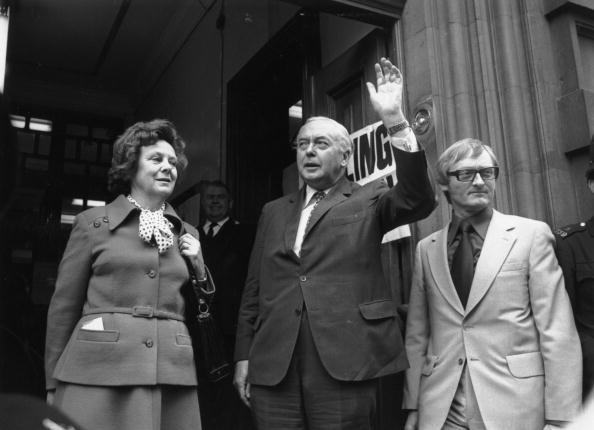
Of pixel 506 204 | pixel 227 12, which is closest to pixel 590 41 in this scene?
pixel 506 204

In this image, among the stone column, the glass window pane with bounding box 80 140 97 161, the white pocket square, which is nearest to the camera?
the white pocket square

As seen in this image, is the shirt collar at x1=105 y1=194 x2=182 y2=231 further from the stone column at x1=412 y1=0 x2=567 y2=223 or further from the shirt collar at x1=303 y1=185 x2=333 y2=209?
the stone column at x1=412 y1=0 x2=567 y2=223

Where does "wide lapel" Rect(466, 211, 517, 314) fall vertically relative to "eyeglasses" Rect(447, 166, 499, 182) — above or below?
below

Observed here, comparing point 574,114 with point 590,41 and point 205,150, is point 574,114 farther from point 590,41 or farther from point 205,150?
point 205,150

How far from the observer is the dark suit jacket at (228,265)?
436cm

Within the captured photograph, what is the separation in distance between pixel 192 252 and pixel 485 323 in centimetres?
123

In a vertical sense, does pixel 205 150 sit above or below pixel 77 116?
below

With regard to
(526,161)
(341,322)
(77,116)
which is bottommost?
(341,322)

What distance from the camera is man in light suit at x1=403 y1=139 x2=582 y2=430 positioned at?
102 inches

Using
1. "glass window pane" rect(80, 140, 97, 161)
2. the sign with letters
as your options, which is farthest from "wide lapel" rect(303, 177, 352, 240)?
→ "glass window pane" rect(80, 140, 97, 161)

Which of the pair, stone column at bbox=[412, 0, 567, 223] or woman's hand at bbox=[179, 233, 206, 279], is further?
stone column at bbox=[412, 0, 567, 223]

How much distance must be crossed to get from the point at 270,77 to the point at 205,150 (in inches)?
51.8

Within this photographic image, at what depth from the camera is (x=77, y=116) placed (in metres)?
9.14

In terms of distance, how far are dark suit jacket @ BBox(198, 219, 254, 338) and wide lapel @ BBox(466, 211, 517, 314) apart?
198 centimetres
